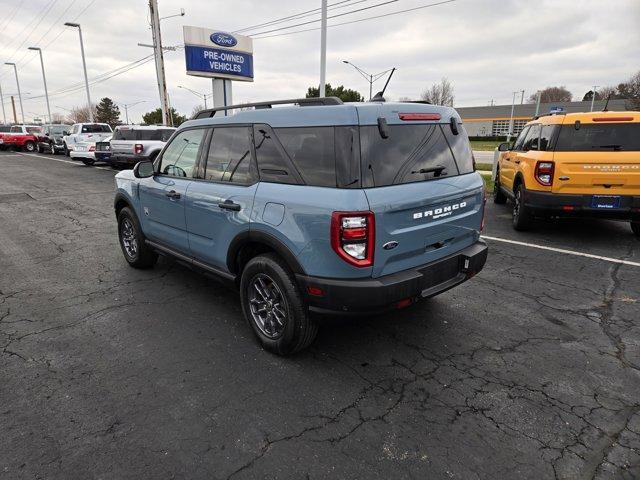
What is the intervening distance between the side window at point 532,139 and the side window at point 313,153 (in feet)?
17.8

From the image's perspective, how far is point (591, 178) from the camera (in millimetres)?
6113

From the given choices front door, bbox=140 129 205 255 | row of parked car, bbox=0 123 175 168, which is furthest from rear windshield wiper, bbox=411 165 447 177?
row of parked car, bbox=0 123 175 168

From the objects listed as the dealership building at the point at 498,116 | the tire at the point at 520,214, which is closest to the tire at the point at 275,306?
the tire at the point at 520,214

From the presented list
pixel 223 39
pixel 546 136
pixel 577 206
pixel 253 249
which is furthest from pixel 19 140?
pixel 577 206

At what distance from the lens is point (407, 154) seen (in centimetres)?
311

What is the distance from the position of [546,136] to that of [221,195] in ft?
18.3

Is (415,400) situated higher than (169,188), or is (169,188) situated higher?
(169,188)

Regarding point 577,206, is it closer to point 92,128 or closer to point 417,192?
point 417,192

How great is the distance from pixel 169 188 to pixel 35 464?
2705 mm

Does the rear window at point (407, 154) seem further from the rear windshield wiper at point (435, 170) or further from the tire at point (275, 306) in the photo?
the tire at point (275, 306)

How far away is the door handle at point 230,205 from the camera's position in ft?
11.2

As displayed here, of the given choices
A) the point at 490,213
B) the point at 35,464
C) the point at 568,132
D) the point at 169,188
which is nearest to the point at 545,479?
the point at 35,464

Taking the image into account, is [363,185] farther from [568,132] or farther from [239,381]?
[568,132]

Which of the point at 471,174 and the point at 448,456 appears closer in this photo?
the point at 448,456
